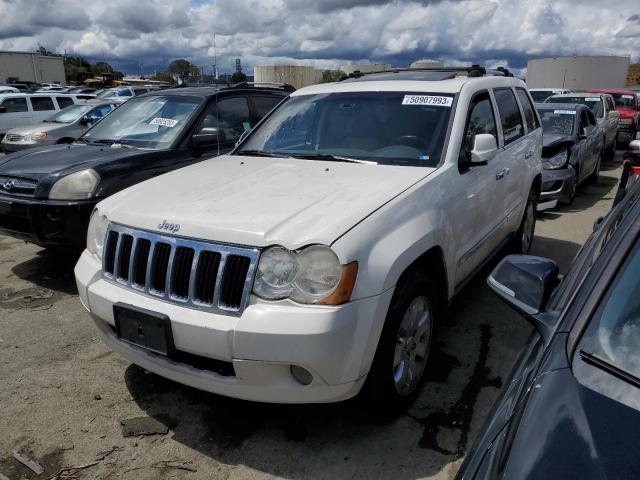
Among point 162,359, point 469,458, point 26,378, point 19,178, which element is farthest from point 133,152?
point 469,458

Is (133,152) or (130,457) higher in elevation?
(133,152)

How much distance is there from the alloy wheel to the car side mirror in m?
0.83

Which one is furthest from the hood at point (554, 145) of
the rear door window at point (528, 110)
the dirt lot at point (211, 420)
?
the dirt lot at point (211, 420)

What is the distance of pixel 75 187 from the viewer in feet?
15.0

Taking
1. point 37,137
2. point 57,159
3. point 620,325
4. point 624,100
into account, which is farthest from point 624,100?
point 620,325

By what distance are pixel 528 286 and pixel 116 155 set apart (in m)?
4.29

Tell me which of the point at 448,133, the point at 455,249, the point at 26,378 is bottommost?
the point at 26,378

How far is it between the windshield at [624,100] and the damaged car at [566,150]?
9.06 m

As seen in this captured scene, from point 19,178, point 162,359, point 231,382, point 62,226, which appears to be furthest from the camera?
point 19,178

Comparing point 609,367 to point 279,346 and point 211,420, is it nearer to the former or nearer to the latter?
point 279,346

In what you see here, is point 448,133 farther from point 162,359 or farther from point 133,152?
point 133,152

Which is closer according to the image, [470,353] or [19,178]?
[470,353]

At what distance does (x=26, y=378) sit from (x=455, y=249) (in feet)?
9.39

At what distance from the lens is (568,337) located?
4.93 feet
